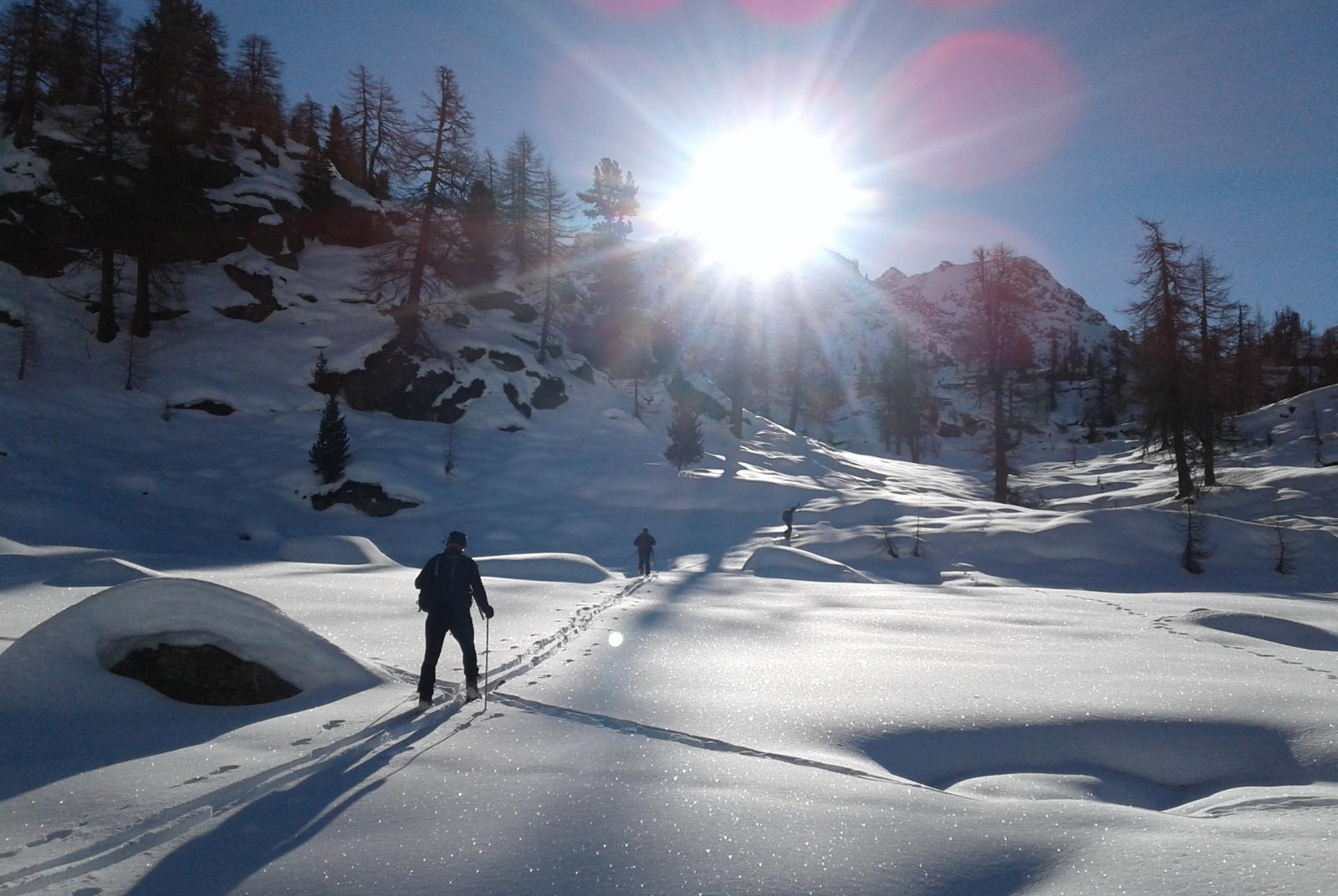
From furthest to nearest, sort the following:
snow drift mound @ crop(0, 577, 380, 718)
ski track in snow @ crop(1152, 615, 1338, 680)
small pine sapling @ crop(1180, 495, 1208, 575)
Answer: small pine sapling @ crop(1180, 495, 1208, 575) → ski track in snow @ crop(1152, 615, 1338, 680) → snow drift mound @ crop(0, 577, 380, 718)

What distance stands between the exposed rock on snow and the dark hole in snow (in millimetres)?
21559

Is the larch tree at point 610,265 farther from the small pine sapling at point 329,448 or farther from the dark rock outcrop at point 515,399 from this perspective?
the small pine sapling at point 329,448

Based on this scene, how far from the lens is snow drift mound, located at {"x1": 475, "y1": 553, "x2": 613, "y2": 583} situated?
1728 cm

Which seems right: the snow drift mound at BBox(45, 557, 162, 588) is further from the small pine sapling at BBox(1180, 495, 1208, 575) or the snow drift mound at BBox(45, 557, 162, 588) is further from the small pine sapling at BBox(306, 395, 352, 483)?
the small pine sapling at BBox(1180, 495, 1208, 575)

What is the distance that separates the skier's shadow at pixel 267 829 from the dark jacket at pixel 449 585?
1786mm

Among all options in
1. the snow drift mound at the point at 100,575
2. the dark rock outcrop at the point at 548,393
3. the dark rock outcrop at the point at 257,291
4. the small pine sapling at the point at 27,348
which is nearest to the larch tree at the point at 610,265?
the dark rock outcrop at the point at 548,393

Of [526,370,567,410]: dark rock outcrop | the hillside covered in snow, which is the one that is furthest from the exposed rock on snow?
[526,370,567,410]: dark rock outcrop

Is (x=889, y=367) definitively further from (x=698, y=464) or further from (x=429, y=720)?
(x=429, y=720)

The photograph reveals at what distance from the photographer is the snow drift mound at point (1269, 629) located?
424 inches

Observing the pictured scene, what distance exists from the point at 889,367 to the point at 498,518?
156 feet

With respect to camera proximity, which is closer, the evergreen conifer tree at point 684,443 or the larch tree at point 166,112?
the larch tree at point 166,112

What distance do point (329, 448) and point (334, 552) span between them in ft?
31.1

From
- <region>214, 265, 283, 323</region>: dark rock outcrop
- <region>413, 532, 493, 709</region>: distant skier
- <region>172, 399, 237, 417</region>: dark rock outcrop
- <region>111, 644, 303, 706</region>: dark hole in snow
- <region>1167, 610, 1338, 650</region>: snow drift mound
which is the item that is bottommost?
<region>1167, 610, 1338, 650</region>: snow drift mound

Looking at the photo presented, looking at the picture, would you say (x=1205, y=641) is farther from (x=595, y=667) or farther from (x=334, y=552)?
(x=334, y=552)
